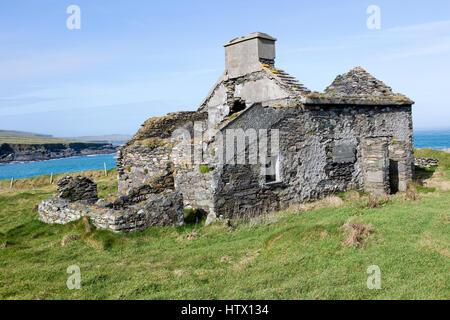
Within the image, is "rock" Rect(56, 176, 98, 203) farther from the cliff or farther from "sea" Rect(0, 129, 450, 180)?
the cliff

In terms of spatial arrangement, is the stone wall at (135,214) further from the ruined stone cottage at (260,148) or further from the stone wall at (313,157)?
the stone wall at (313,157)

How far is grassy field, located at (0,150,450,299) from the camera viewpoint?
638 cm

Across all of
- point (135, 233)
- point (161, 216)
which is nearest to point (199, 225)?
point (161, 216)

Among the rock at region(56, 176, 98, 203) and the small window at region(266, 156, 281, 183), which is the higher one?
the small window at region(266, 156, 281, 183)

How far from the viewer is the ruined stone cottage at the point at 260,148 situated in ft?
38.6

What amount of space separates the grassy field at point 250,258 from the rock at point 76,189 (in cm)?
185

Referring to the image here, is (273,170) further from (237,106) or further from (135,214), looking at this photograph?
(135,214)

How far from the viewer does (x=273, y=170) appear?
42.5ft

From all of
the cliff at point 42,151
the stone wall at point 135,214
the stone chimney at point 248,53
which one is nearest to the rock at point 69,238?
the stone wall at point 135,214

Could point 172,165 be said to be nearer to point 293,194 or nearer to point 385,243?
point 293,194

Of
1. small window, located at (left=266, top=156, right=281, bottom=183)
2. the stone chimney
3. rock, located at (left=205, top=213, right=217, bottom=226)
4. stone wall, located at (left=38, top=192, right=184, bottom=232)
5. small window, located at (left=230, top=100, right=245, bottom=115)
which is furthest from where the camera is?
the stone chimney

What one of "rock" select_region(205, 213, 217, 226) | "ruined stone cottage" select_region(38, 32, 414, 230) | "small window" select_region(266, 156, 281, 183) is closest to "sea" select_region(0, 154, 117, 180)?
"ruined stone cottage" select_region(38, 32, 414, 230)

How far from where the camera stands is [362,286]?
6195mm

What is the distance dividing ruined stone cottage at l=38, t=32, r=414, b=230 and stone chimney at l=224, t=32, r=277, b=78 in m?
0.04
